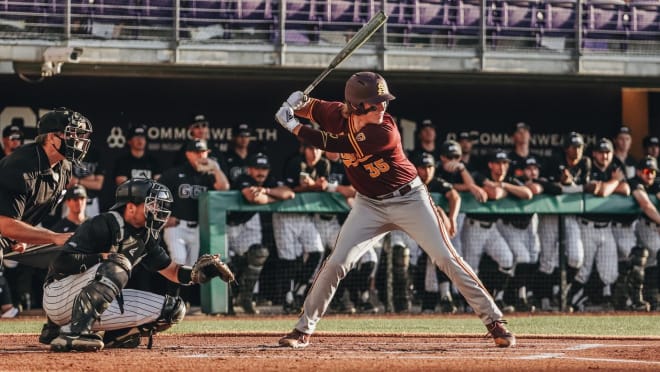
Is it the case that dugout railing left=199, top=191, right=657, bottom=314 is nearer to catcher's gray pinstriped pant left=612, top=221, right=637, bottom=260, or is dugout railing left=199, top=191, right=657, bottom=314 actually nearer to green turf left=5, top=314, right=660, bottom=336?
catcher's gray pinstriped pant left=612, top=221, right=637, bottom=260

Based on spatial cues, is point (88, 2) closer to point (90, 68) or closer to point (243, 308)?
point (90, 68)

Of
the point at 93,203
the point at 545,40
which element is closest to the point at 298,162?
the point at 93,203

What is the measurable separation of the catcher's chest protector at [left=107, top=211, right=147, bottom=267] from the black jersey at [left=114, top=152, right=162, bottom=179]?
5.08 metres

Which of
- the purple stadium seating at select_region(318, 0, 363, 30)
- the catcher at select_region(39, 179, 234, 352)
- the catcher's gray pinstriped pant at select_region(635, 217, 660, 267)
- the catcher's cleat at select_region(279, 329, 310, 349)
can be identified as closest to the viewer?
the catcher at select_region(39, 179, 234, 352)

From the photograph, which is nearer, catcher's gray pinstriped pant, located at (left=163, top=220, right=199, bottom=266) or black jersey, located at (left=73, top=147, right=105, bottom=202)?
catcher's gray pinstriped pant, located at (left=163, top=220, right=199, bottom=266)

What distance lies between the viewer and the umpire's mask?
21.8ft

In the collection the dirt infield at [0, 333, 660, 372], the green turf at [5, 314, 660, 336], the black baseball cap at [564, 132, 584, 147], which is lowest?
the green turf at [5, 314, 660, 336]

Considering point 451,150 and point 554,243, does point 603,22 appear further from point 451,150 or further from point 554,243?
point 451,150

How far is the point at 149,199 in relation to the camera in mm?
6641

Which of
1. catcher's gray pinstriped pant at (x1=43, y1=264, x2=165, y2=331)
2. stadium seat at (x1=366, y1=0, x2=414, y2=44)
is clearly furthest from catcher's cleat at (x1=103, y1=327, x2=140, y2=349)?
stadium seat at (x1=366, y1=0, x2=414, y2=44)

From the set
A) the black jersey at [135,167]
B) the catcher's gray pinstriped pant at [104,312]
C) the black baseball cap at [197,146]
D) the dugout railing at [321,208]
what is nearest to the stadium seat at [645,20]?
the dugout railing at [321,208]

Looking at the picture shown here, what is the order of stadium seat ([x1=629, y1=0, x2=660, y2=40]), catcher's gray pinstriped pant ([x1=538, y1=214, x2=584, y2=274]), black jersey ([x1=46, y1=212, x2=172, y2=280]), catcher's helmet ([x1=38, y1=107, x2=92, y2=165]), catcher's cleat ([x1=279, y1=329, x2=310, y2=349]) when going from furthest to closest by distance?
stadium seat ([x1=629, y1=0, x2=660, y2=40]), catcher's gray pinstriped pant ([x1=538, y1=214, x2=584, y2=274]), catcher's helmet ([x1=38, y1=107, x2=92, y2=165]), catcher's cleat ([x1=279, y1=329, x2=310, y2=349]), black jersey ([x1=46, y1=212, x2=172, y2=280])

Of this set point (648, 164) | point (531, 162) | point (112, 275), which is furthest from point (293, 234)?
point (112, 275)

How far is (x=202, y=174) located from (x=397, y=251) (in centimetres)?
203
